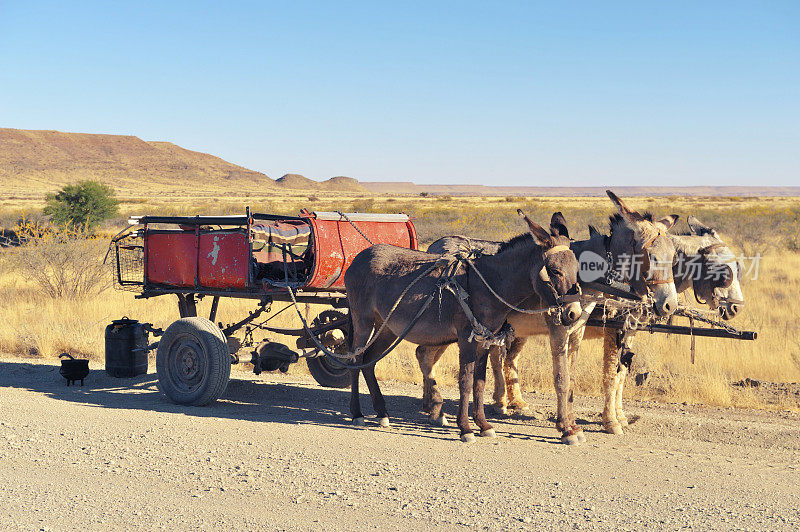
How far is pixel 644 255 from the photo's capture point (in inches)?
303

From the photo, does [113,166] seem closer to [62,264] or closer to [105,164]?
[105,164]

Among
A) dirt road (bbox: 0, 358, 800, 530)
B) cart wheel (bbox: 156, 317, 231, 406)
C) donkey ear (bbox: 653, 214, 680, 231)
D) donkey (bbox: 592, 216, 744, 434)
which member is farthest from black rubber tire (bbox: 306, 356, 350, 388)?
donkey ear (bbox: 653, 214, 680, 231)

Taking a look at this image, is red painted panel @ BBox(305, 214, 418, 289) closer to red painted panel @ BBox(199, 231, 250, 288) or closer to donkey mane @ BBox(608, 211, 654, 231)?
red painted panel @ BBox(199, 231, 250, 288)

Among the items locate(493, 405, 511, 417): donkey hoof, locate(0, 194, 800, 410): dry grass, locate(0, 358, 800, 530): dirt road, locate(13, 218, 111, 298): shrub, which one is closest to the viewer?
locate(0, 358, 800, 530): dirt road

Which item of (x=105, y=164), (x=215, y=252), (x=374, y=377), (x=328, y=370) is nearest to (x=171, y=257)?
(x=215, y=252)

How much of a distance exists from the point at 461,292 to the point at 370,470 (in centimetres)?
222

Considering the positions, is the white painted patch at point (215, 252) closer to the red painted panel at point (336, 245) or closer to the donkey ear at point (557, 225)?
the red painted panel at point (336, 245)

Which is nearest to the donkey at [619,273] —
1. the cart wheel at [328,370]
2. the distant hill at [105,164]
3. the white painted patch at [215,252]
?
the cart wheel at [328,370]

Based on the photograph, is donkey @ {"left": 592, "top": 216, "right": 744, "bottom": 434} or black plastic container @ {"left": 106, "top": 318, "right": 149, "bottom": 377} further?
black plastic container @ {"left": 106, "top": 318, "right": 149, "bottom": 377}

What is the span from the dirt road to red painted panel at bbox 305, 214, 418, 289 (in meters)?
1.69

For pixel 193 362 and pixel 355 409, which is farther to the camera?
pixel 193 362

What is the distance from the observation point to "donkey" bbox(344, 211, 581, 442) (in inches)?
297

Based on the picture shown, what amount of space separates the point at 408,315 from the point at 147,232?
4.51m

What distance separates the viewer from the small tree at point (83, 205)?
4266 centimetres
